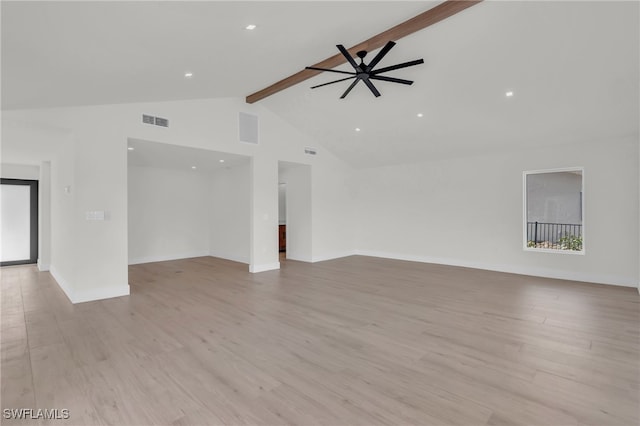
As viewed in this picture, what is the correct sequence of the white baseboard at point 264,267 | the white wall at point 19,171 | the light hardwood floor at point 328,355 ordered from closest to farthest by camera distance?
the light hardwood floor at point 328,355, the white baseboard at point 264,267, the white wall at point 19,171

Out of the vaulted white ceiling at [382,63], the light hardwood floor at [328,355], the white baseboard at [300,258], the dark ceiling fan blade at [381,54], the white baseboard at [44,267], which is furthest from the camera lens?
the white baseboard at [300,258]

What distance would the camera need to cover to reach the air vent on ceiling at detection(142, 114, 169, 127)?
5074 millimetres

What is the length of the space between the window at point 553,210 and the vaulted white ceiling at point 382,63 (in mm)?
1674

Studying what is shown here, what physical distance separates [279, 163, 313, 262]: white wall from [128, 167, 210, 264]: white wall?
97.4 inches

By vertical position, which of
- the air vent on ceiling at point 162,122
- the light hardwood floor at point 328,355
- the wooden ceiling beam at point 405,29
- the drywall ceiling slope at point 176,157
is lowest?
the light hardwood floor at point 328,355

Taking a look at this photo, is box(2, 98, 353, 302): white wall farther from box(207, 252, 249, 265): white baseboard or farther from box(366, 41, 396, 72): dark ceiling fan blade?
box(366, 41, 396, 72): dark ceiling fan blade

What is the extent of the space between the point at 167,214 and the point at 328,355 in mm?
6890

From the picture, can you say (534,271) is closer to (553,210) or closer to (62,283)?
(553,210)

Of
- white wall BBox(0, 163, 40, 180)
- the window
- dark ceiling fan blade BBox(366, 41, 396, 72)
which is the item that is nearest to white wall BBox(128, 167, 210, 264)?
white wall BBox(0, 163, 40, 180)

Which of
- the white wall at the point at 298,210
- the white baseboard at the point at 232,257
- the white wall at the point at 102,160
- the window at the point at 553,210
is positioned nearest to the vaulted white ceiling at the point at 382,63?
the white wall at the point at 102,160

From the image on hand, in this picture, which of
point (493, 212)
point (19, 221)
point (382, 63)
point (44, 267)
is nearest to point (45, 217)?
point (44, 267)

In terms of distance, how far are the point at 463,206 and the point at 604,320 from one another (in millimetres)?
3850

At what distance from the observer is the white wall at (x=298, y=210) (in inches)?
316

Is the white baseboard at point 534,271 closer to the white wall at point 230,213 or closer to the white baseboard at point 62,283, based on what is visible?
the white wall at point 230,213
